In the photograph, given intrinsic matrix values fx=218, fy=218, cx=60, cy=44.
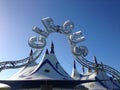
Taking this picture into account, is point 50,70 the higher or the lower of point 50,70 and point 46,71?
the higher

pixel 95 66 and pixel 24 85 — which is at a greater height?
pixel 95 66

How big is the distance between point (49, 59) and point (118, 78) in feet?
52.7

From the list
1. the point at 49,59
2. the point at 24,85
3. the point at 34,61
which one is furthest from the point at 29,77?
the point at 34,61

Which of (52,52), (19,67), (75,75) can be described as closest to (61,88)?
(52,52)

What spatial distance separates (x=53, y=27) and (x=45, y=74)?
11.4 meters

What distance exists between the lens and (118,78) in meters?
44.6

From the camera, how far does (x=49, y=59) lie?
124 ft

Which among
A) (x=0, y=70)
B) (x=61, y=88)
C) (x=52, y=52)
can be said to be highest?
(x=52, y=52)

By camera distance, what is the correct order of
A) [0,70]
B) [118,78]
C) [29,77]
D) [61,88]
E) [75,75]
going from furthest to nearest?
[75,75] → [118,78] → [0,70] → [61,88] → [29,77]

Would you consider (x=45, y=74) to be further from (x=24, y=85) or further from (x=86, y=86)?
(x=86, y=86)

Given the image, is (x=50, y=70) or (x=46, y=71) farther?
(x=50, y=70)

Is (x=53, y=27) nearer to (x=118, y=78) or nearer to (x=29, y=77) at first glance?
(x=29, y=77)

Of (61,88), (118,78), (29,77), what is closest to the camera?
(29,77)

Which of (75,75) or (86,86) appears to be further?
(75,75)
